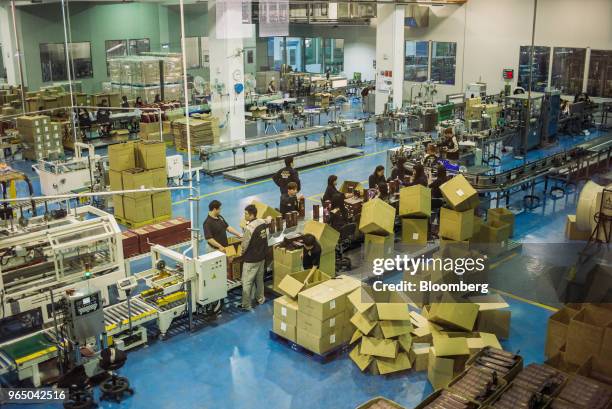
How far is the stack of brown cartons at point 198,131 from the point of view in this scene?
55.3ft

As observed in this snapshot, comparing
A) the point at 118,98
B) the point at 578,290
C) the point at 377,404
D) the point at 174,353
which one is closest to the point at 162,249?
the point at 174,353

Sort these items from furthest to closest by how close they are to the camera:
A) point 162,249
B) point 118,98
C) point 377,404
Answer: point 118,98
point 162,249
point 377,404

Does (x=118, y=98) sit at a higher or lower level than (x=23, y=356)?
higher

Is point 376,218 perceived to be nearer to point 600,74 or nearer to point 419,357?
point 419,357

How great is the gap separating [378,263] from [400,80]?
13.1 metres

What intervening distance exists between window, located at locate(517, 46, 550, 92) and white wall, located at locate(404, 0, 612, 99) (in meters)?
0.21

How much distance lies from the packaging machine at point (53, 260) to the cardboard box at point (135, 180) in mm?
2912

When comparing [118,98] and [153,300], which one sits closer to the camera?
[153,300]

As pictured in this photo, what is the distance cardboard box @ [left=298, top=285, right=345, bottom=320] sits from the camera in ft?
23.0

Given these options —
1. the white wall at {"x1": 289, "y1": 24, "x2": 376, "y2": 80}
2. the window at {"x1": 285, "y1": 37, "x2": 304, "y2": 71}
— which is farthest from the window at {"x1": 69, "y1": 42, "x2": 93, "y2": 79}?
the window at {"x1": 285, "y1": 37, "x2": 304, "y2": 71}

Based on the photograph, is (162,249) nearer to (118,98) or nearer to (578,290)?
(578,290)

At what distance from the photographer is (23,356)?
6.59 m

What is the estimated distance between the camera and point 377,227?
366 inches

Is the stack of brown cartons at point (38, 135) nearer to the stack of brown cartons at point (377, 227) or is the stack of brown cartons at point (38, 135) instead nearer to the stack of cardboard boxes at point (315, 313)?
the stack of brown cartons at point (377, 227)
